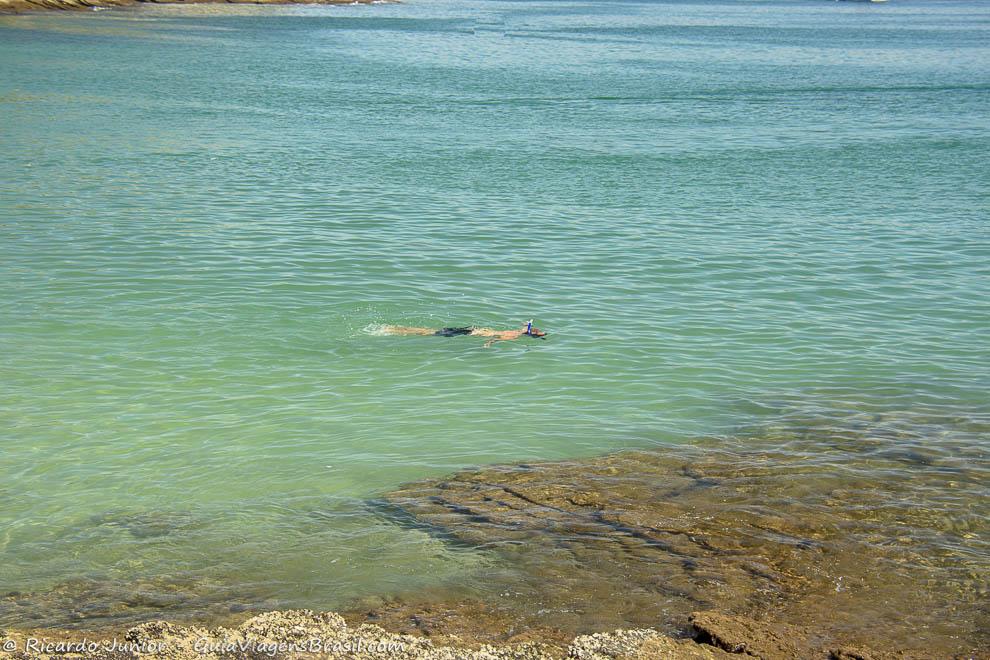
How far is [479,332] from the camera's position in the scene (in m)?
17.6

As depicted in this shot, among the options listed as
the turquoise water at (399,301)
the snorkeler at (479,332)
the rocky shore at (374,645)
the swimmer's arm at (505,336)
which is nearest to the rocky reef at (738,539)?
the rocky shore at (374,645)

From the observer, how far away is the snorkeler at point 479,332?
1742 cm

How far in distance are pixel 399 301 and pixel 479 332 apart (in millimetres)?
2748

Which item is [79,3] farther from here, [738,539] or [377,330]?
[738,539]

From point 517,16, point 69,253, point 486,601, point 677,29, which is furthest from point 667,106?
point 517,16

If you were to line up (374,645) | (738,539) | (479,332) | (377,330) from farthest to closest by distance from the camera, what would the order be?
(377,330), (479,332), (738,539), (374,645)

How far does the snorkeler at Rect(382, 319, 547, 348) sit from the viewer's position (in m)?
17.4

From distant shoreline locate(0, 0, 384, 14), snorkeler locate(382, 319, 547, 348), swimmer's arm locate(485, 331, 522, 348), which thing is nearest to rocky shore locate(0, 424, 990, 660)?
snorkeler locate(382, 319, 547, 348)

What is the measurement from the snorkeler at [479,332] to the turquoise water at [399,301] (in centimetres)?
24

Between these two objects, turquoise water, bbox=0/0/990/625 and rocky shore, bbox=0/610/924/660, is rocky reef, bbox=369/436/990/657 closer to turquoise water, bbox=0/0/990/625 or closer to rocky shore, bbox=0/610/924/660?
rocky shore, bbox=0/610/924/660

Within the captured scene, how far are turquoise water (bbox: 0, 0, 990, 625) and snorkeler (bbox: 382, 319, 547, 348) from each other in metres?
0.24

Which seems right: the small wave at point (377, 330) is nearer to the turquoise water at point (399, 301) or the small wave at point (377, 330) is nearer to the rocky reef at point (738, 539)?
the turquoise water at point (399, 301)

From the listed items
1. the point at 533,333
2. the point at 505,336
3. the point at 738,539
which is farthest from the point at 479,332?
the point at 738,539

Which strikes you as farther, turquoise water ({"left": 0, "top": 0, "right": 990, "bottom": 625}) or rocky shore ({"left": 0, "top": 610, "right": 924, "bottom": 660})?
turquoise water ({"left": 0, "top": 0, "right": 990, "bottom": 625})
